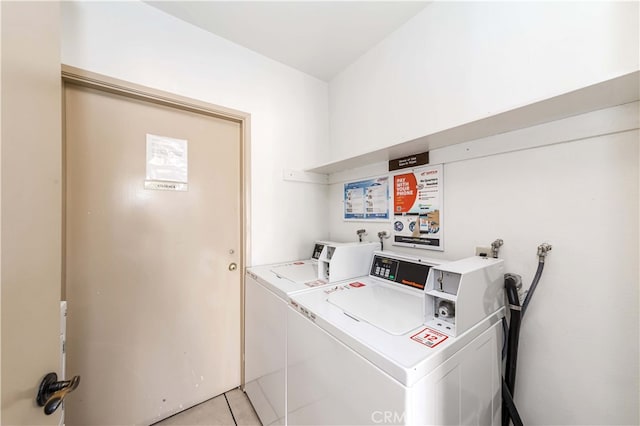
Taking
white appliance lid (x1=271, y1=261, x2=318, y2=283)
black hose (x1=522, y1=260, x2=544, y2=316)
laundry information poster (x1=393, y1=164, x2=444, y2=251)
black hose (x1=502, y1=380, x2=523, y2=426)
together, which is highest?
laundry information poster (x1=393, y1=164, x2=444, y2=251)

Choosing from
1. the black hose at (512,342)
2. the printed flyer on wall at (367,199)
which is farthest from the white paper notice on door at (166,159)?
the black hose at (512,342)

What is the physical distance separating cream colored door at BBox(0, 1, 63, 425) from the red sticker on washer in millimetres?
960

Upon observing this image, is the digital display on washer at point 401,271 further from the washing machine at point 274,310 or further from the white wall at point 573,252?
the white wall at point 573,252

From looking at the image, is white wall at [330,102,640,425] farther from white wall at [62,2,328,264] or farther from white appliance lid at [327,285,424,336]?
white wall at [62,2,328,264]

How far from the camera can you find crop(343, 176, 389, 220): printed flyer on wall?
163cm

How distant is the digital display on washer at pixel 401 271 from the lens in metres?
1.11

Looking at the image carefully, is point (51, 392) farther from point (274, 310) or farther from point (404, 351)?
point (404, 351)

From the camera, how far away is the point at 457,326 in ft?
2.48

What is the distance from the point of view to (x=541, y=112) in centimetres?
88

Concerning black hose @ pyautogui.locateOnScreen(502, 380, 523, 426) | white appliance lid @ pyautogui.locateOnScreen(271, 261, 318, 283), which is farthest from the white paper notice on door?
black hose @ pyautogui.locateOnScreen(502, 380, 523, 426)

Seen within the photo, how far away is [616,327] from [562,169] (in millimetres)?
612

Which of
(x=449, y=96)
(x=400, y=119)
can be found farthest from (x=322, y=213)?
(x=449, y=96)

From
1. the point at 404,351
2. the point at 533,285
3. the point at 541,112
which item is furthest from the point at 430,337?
the point at 541,112

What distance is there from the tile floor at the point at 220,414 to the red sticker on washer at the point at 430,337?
1.32 meters
